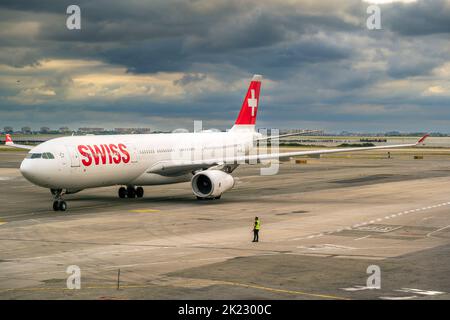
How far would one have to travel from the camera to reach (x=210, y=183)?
49.0 meters

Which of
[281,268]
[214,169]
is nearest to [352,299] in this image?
[281,268]

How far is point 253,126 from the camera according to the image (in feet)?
218

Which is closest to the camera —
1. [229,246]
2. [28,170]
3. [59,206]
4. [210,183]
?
[229,246]

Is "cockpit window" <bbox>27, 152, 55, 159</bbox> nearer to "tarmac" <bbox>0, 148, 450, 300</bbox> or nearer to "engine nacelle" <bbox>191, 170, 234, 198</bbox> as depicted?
"tarmac" <bbox>0, 148, 450, 300</bbox>

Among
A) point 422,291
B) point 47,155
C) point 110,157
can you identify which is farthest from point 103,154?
point 422,291

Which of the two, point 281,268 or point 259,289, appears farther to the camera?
point 281,268

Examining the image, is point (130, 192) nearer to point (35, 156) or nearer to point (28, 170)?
point (35, 156)

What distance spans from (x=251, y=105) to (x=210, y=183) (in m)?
18.6

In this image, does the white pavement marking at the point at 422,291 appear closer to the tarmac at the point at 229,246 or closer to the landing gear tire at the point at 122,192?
the tarmac at the point at 229,246

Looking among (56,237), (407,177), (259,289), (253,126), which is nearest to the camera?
(259,289)

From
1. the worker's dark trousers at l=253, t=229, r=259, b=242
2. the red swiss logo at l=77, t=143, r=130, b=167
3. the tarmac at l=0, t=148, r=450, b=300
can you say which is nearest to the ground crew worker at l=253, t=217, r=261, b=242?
the worker's dark trousers at l=253, t=229, r=259, b=242

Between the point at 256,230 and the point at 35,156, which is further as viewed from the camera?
the point at 35,156
